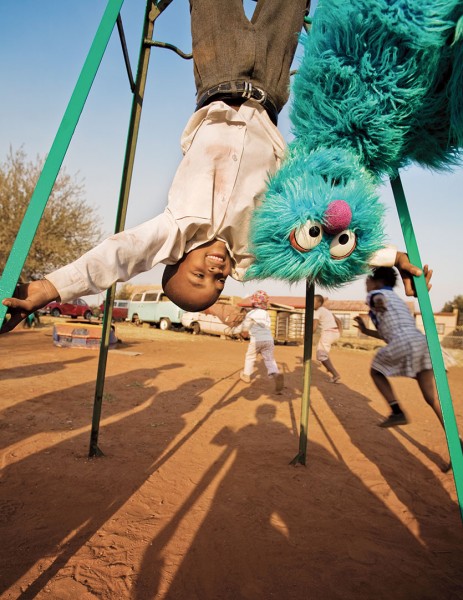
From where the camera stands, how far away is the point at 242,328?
7.39 metres

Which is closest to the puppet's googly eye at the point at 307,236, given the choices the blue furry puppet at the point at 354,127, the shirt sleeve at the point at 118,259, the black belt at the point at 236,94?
the blue furry puppet at the point at 354,127

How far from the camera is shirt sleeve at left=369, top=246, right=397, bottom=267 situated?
172 cm

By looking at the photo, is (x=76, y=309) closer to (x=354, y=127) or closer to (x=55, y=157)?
(x=55, y=157)

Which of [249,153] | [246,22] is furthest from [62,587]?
[246,22]

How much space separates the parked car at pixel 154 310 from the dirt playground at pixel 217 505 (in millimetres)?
15268

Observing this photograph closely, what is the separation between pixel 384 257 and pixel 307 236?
1.38 ft

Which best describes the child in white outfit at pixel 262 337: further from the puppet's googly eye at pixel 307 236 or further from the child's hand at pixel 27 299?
the child's hand at pixel 27 299

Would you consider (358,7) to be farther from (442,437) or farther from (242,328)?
(242,328)

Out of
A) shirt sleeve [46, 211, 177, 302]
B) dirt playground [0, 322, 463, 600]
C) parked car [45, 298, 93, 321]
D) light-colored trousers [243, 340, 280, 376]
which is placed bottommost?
dirt playground [0, 322, 463, 600]

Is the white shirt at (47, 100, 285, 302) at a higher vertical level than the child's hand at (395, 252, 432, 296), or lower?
higher

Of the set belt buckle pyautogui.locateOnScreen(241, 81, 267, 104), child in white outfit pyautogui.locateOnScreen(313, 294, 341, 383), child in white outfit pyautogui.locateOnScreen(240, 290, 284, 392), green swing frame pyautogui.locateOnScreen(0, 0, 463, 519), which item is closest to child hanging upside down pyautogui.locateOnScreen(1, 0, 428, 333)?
belt buckle pyautogui.locateOnScreen(241, 81, 267, 104)

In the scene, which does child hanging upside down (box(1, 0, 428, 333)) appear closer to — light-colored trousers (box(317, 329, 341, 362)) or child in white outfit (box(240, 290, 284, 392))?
child in white outfit (box(240, 290, 284, 392))

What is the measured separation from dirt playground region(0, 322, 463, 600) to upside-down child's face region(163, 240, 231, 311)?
145 cm

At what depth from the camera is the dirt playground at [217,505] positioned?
195 cm
